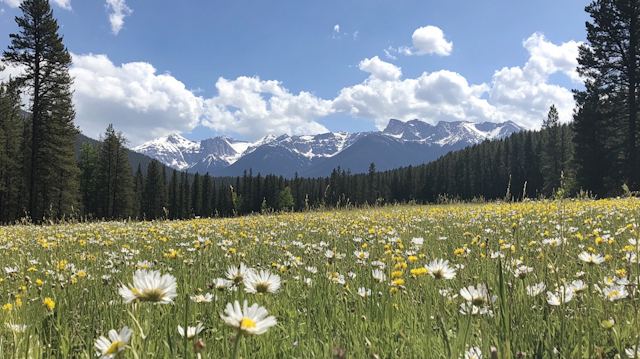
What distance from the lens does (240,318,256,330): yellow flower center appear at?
0.74m

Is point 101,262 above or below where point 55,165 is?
below

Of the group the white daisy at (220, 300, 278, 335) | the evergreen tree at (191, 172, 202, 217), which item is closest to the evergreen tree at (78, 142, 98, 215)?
the evergreen tree at (191, 172, 202, 217)

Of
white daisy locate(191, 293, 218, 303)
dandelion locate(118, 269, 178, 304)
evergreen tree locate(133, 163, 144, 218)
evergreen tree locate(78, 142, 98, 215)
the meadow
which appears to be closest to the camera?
dandelion locate(118, 269, 178, 304)

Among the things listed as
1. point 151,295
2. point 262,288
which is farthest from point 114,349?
point 262,288

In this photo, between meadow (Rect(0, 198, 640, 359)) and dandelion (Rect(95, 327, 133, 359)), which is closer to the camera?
dandelion (Rect(95, 327, 133, 359))

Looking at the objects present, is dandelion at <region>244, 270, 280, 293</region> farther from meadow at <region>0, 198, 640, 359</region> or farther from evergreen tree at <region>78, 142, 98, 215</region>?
evergreen tree at <region>78, 142, 98, 215</region>

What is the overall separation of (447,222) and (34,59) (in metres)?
24.4

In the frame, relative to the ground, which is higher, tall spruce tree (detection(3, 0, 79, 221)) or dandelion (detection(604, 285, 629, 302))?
tall spruce tree (detection(3, 0, 79, 221))

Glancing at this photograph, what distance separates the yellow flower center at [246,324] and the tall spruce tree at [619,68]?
2733cm

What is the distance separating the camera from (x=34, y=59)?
1930cm

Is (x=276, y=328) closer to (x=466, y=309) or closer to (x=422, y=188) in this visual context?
(x=466, y=309)

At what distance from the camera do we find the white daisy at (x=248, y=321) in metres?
0.73

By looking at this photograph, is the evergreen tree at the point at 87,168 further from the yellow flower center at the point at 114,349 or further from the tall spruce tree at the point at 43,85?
the yellow flower center at the point at 114,349

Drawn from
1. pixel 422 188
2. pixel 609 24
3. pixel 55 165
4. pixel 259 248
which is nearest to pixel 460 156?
pixel 422 188
